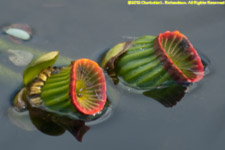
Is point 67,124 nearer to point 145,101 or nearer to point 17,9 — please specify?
point 145,101

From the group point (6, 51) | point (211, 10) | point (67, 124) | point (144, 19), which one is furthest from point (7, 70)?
point (211, 10)

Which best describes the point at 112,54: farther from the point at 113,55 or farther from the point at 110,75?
the point at 110,75

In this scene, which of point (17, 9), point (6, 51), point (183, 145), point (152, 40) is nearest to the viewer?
point (183, 145)

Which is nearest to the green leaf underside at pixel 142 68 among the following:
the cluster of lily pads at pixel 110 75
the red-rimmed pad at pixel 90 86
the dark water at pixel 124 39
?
the cluster of lily pads at pixel 110 75

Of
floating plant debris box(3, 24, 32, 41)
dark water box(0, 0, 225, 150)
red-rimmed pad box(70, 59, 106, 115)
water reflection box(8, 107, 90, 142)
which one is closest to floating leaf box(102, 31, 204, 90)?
dark water box(0, 0, 225, 150)

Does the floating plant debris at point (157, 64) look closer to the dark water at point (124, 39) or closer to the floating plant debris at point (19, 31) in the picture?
the dark water at point (124, 39)

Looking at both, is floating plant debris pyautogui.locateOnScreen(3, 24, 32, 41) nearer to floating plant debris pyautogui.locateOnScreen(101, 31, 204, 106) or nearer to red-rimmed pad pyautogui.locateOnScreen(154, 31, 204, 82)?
floating plant debris pyautogui.locateOnScreen(101, 31, 204, 106)
